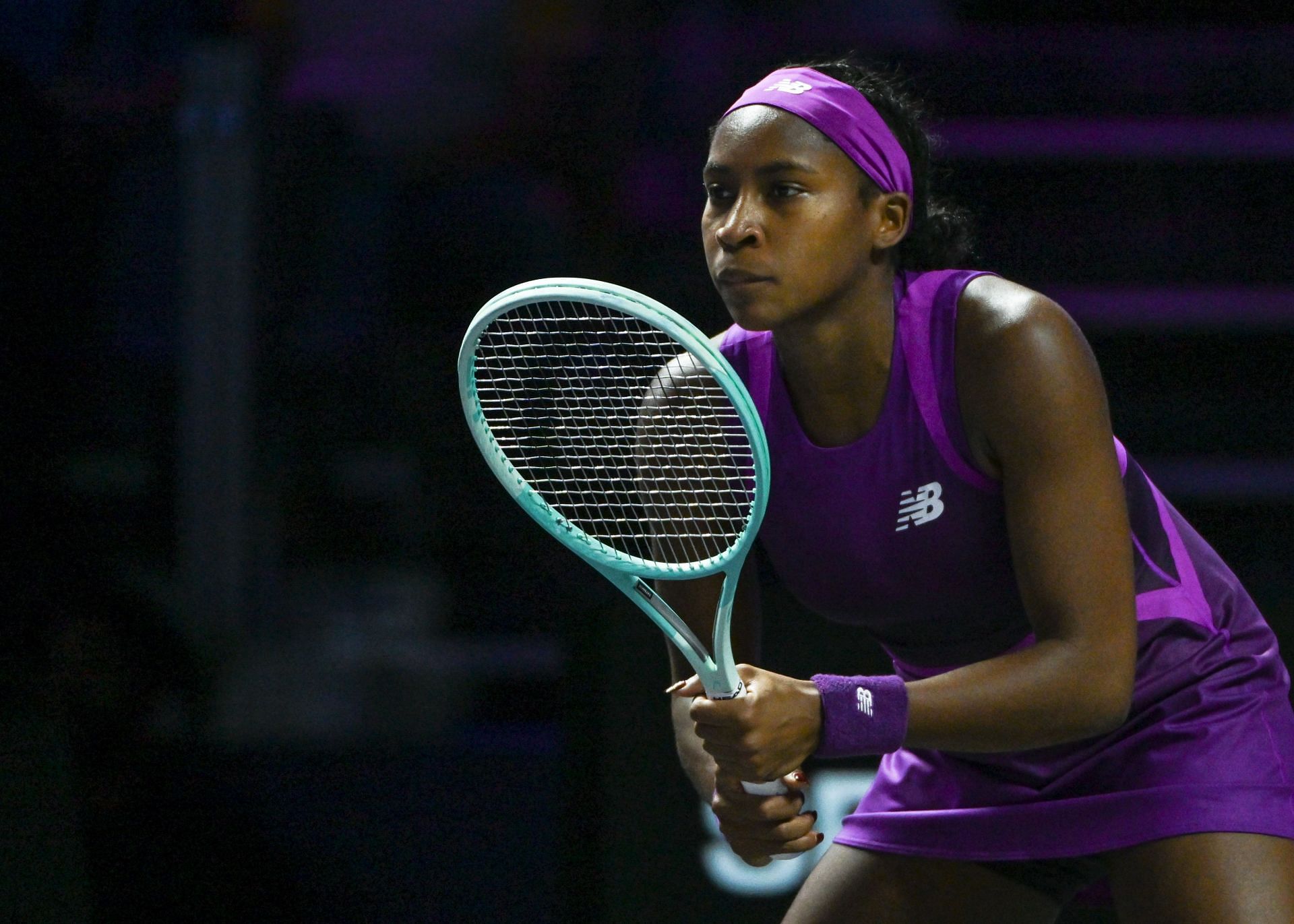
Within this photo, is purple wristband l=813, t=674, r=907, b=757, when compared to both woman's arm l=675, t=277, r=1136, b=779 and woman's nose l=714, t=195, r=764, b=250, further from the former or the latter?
woman's nose l=714, t=195, r=764, b=250

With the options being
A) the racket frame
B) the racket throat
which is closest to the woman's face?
the racket frame

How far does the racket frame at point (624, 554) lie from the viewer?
1356mm

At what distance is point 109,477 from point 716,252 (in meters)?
1.90

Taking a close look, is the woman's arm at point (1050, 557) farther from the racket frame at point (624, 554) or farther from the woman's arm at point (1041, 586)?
the racket frame at point (624, 554)

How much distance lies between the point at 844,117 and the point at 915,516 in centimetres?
39

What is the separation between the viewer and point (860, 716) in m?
1.37

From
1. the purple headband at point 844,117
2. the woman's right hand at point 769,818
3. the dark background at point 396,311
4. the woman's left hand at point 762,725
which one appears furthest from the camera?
the dark background at point 396,311

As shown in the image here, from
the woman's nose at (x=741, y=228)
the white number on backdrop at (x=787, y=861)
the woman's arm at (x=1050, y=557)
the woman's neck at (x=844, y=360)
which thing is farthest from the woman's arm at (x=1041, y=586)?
the white number on backdrop at (x=787, y=861)

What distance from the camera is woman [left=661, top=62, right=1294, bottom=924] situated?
4.68ft

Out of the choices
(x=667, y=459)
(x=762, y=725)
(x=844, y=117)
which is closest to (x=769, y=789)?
(x=762, y=725)

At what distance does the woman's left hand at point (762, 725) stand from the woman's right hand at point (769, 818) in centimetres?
7

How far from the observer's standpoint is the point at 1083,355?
1.49 m

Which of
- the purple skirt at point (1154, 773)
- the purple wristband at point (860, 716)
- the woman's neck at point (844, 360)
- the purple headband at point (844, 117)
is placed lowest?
the purple skirt at point (1154, 773)

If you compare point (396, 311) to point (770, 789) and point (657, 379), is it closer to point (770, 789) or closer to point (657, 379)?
point (657, 379)
